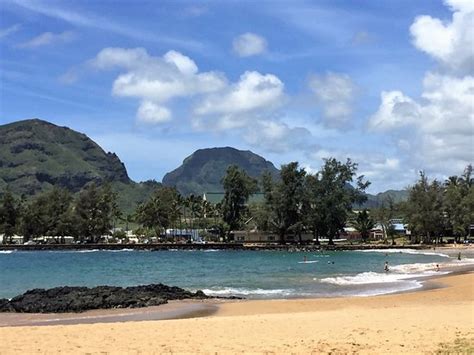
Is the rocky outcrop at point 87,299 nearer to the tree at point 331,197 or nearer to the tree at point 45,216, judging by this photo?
the tree at point 331,197

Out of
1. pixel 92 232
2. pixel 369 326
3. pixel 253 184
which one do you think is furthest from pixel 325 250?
pixel 369 326

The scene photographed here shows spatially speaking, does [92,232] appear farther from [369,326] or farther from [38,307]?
[369,326]

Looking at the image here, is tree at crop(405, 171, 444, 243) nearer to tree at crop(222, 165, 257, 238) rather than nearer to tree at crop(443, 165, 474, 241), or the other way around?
tree at crop(443, 165, 474, 241)

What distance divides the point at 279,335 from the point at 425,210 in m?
104

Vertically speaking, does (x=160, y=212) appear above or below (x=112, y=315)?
above

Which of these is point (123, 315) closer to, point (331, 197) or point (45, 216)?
point (331, 197)

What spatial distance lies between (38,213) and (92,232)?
49.3 feet

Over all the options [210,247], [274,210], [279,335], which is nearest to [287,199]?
[274,210]

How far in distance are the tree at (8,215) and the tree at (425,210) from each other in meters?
99.1

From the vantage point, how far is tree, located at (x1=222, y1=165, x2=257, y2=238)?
13025cm

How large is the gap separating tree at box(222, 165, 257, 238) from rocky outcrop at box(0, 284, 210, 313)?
9590cm

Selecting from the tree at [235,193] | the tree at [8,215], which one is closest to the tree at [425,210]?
the tree at [235,193]

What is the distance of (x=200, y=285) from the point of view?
42219mm

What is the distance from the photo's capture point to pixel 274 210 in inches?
4825
